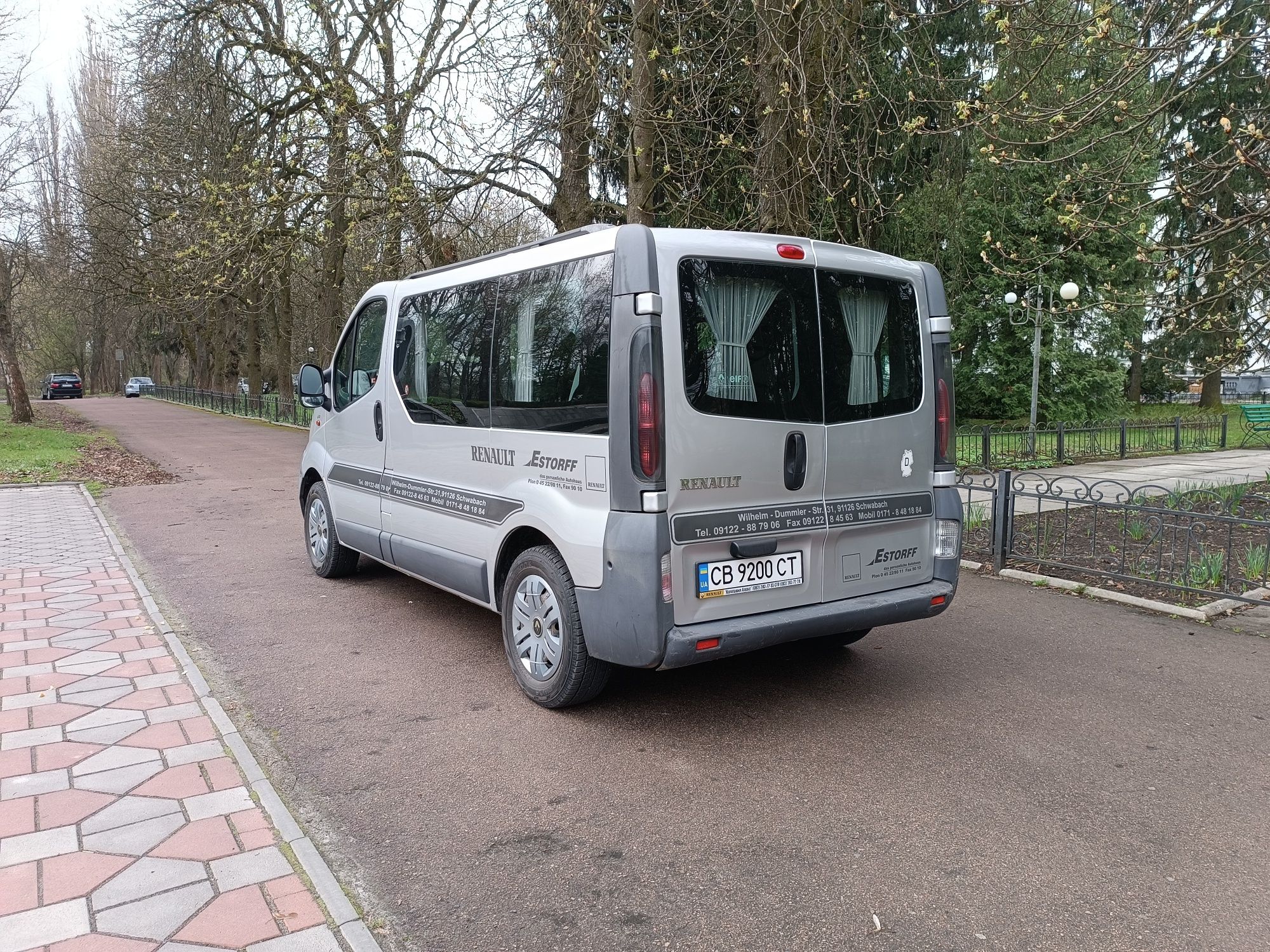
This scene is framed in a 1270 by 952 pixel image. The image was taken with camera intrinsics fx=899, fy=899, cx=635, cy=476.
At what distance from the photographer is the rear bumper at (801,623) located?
12.5 ft

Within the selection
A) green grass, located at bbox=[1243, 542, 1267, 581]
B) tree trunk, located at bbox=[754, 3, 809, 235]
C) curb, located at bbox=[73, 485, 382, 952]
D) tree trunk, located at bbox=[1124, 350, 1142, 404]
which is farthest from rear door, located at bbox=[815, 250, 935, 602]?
tree trunk, located at bbox=[1124, 350, 1142, 404]

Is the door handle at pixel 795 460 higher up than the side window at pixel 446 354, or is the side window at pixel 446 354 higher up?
the side window at pixel 446 354

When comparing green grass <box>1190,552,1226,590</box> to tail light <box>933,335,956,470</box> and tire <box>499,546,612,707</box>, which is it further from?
tire <box>499,546,612,707</box>

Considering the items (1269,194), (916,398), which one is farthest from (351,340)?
(1269,194)

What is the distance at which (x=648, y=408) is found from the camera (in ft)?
12.4

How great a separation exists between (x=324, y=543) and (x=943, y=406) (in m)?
4.85

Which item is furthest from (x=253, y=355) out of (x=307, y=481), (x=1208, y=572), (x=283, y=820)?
(x=283, y=820)

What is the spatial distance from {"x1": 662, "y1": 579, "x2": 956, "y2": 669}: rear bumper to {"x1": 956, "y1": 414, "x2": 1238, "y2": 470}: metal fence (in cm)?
1053

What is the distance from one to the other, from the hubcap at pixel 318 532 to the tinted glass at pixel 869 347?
443cm

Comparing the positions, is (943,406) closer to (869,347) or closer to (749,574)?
(869,347)

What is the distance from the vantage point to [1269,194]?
24.8ft

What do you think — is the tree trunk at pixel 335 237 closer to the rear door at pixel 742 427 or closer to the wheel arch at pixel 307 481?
the wheel arch at pixel 307 481

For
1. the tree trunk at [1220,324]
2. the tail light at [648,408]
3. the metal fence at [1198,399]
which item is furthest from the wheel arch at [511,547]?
the metal fence at [1198,399]

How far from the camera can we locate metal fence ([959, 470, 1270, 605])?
639 cm
